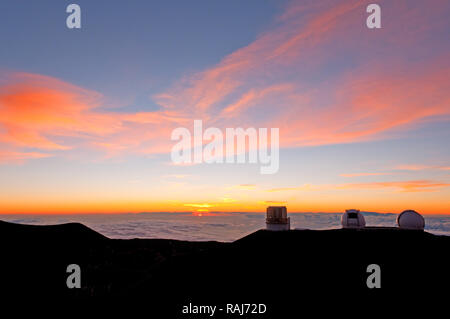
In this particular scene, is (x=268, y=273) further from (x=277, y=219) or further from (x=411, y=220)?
(x=411, y=220)

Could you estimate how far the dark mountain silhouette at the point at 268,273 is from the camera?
17719 millimetres

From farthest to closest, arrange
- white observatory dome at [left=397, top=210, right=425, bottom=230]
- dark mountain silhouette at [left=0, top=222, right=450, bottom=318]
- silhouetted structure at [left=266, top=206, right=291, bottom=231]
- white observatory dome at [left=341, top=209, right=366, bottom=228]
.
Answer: white observatory dome at [left=341, top=209, right=366, bottom=228] → silhouetted structure at [left=266, top=206, right=291, bottom=231] → white observatory dome at [left=397, top=210, right=425, bottom=230] → dark mountain silhouette at [left=0, top=222, right=450, bottom=318]

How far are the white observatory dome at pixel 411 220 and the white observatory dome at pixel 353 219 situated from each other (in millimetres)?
3697

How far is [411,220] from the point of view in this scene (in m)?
33.1

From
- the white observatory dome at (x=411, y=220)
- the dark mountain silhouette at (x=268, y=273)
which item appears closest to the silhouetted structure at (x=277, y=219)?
the dark mountain silhouette at (x=268, y=273)

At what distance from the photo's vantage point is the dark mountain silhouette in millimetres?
17719

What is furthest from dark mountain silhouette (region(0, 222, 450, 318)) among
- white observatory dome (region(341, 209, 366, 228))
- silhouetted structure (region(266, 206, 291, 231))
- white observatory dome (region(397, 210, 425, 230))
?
white observatory dome (region(341, 209, 366, 228))

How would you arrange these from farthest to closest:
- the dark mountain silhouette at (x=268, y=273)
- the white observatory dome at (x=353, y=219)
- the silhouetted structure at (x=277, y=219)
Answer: the white observatory dome at (x=353, y=219) → the silhouetted structure at (x=277, y=219) → the dark mountain silhouette at (x=268, y=273)

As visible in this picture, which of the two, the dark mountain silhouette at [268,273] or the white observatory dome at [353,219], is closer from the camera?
the dark mountain silhouette at [268,273]

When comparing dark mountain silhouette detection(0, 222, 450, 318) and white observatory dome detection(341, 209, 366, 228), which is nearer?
dark mountain silhouette detection(0, 222, 450, 318)

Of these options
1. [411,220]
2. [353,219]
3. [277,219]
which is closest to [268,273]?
[277,219]

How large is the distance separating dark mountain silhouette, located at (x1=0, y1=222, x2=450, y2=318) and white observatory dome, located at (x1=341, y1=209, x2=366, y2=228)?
21.1 ft

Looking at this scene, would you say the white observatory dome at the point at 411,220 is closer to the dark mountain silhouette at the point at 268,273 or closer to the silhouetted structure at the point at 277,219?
the dark mountain silhouette at the point at 268,273

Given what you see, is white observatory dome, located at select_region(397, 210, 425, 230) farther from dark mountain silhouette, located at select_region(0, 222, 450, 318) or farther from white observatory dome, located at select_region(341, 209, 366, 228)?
dark mountain silhouette, located at select_region(0, 222, 450, 318)
